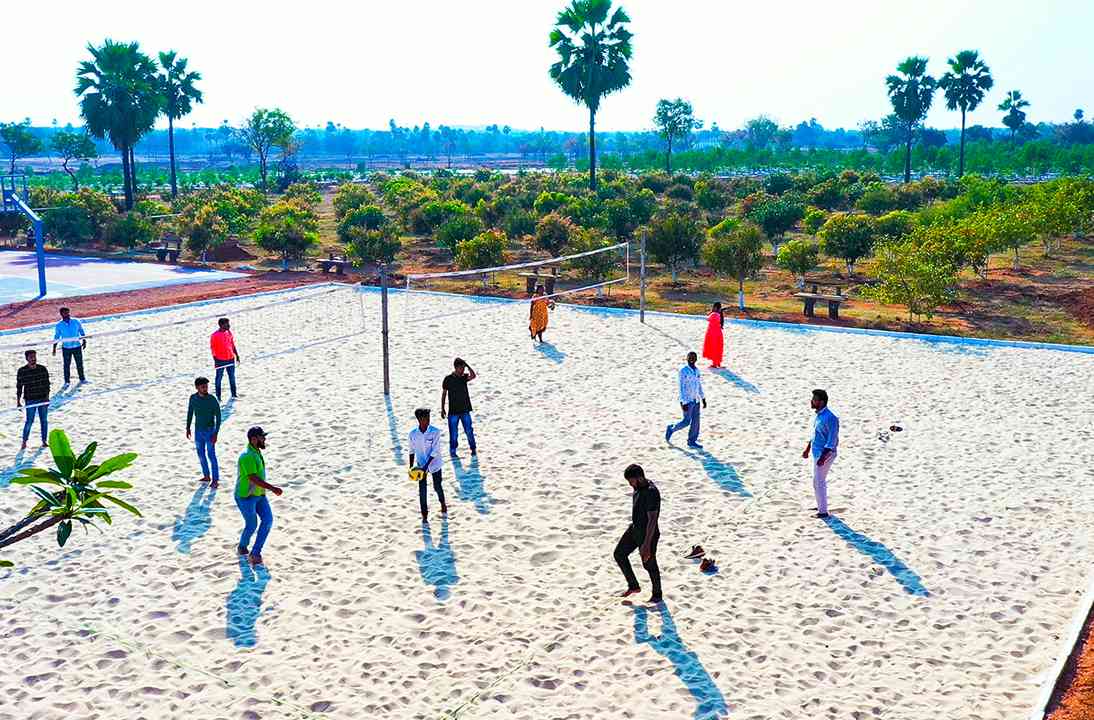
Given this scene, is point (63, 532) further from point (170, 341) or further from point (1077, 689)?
point (170, 341)

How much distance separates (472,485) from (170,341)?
10.5 m

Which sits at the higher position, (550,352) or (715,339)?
(715,339)

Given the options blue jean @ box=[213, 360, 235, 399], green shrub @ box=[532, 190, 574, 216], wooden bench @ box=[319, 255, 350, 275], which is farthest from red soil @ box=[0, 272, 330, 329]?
green shrub @ box=[532, 190, 574, 216]

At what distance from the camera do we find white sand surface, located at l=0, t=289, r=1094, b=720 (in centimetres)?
730

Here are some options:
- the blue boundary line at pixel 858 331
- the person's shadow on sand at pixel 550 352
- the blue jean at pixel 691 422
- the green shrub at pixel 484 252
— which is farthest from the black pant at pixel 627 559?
the green shrub at pixel 484 252

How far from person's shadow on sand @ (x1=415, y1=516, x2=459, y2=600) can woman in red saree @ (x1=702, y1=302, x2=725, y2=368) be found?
7.78 metres

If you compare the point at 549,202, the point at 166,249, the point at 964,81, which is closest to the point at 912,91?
the point at 964,81

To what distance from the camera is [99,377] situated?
16547 mm

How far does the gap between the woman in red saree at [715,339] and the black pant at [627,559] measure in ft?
27.9

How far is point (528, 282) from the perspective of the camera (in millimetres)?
24672

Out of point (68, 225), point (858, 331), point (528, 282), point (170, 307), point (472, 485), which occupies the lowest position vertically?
point (472, 485)

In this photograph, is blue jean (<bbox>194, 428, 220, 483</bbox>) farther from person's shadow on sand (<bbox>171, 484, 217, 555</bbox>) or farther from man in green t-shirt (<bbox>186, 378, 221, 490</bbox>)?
person's shadow on sand (<bbox>171, 484, 217, 555</bbox>)

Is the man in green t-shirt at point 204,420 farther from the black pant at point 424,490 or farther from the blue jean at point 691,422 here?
the blue jean at point 691,422

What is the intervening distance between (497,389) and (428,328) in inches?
214
